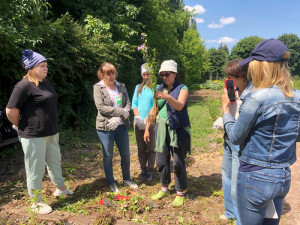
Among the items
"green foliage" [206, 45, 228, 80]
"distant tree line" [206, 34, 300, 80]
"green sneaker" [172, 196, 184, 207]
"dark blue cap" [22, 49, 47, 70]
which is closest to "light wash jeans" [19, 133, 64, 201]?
"dark blue cap" [22, 49, 47, 70]

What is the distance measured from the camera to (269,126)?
1589 millimetres

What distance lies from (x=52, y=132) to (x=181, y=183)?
200 cm

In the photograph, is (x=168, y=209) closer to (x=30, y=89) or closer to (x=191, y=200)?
(x=191, y=200)

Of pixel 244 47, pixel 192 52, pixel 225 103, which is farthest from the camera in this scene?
pixel 244 47

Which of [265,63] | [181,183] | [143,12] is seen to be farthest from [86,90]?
[143,12]

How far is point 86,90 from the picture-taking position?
7.81 metres

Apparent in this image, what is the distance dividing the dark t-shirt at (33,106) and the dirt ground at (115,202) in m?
1.06

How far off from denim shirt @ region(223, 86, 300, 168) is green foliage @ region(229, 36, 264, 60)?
6373cm

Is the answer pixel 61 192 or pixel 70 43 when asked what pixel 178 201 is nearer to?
pixel 61 192

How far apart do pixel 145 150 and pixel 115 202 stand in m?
1.20

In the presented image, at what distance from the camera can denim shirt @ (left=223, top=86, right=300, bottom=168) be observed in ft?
5.11

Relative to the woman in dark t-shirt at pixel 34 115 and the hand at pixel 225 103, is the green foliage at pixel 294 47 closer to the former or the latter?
the hand at pixel 225 103

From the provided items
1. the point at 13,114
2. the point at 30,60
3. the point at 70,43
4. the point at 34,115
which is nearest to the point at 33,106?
the point at 34,115

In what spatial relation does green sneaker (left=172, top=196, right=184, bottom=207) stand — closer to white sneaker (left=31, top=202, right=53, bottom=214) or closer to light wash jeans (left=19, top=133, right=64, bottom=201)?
white sneaker (left=31, top=202, right=53, bottom=214)
